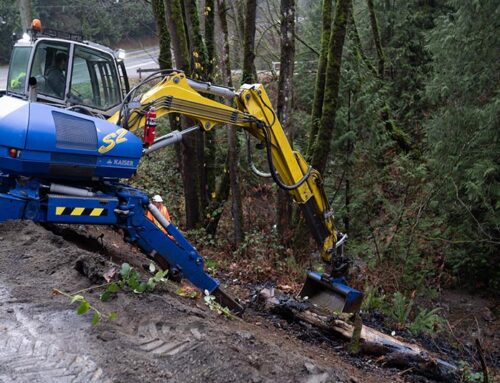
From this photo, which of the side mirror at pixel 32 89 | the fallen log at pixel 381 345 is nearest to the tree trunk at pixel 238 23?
the side mirror at pixel 32 89

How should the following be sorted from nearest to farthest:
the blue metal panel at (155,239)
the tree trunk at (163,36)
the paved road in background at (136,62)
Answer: the blue metal panel at (155,239), the tree trunk at (163,36), the paved road in background at (136,62)

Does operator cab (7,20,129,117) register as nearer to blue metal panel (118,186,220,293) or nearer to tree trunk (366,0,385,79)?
blue metal panel (118,186,220,293)

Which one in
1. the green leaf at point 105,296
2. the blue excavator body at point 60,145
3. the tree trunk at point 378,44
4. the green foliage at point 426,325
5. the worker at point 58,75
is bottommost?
the green foliage at point 426,325

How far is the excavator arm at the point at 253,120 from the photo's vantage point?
714 cm

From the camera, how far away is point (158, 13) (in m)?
13.4

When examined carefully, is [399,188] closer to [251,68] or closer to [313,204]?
[251,68]

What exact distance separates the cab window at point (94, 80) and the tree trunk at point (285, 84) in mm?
4593

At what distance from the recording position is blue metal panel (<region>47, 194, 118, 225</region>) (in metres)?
6.41

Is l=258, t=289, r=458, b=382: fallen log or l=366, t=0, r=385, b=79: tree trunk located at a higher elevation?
l=366, t=0, r=385, b=79: tree trunk

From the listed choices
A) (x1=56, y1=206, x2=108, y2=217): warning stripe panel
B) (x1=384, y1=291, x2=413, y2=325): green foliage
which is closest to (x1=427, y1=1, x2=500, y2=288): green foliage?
(x1=384, y1=291, x2=413, y2=325): green foliage

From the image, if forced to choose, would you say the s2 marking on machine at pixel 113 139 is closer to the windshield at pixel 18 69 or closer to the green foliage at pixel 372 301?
the windshield at pixel 18 69

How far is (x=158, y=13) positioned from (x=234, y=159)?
3.96m

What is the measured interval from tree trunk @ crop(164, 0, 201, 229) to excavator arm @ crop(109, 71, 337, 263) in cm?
393

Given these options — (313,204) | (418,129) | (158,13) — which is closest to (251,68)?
(158,13)
